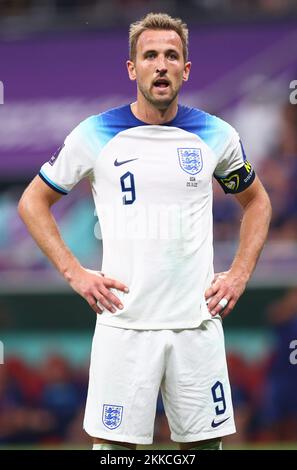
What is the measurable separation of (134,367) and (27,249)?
743 centimetres

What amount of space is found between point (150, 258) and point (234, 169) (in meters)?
0.69

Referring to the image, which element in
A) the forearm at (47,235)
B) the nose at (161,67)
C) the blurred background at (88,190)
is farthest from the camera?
the blurred background at (88,190)

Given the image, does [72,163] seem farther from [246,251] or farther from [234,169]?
[246,251]

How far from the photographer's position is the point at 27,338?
39.0ft

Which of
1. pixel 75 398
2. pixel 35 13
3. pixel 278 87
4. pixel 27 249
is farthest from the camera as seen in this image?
pixel 35 13

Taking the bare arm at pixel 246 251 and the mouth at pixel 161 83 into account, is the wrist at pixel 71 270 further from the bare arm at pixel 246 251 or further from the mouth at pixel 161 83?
the mouth at pixel 161 83

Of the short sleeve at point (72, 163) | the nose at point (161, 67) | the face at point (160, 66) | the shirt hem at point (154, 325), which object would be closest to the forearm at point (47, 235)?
the short sleeve at point (72, 163)

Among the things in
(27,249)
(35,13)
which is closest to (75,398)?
(27,249)

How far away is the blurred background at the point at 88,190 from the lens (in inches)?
458

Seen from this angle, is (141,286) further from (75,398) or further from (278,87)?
(278,87)

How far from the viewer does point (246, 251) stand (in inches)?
236

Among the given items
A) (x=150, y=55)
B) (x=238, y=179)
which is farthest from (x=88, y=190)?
(x=150, y=55)

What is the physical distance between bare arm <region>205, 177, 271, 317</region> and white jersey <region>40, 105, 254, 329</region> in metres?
0.07

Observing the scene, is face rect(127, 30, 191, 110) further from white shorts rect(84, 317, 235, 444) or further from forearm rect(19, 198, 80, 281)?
white shorts rect(84, 317, 235, 444)
